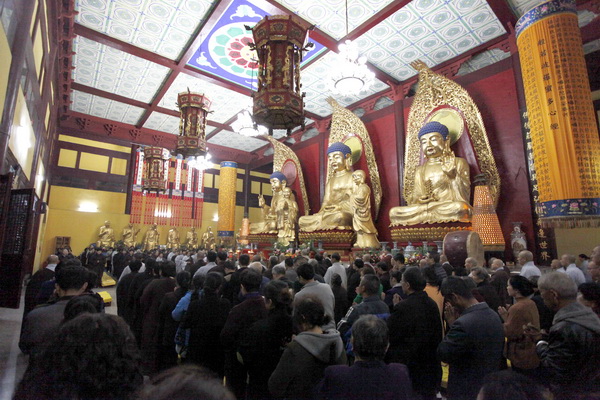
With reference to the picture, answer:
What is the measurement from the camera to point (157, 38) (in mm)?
6781

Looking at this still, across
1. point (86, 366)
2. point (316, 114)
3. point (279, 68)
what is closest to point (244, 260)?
point (86, 366)

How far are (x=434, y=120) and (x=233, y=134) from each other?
7273mm

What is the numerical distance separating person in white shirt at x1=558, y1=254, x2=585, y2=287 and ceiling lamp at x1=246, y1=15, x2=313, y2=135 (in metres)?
3.66

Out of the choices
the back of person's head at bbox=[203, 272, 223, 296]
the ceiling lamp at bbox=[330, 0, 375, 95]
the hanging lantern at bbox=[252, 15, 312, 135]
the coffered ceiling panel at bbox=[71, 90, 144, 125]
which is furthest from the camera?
the coffered ceiling panel at bbox=[71, 90, 144, 125]

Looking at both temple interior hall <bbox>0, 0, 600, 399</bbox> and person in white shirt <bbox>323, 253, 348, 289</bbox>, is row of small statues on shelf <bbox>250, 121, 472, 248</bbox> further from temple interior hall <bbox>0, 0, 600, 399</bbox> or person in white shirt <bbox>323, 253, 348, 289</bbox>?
person in white shirt <bbox>323, 253, 348, 289</bbox>

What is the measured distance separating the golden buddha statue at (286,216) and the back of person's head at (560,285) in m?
8.32

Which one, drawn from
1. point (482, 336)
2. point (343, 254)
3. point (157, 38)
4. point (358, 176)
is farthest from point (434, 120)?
point (482, 336)

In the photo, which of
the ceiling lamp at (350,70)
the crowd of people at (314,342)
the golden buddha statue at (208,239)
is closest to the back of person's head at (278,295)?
the crowd of people at (314,342)

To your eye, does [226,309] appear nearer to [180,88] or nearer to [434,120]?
[434,120]

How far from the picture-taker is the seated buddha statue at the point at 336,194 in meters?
8.25

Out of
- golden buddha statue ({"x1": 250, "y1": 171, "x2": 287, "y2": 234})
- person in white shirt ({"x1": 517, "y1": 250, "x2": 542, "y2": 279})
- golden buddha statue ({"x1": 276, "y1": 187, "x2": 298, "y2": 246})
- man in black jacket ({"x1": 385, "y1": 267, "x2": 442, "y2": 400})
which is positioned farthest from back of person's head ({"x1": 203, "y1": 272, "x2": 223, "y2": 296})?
golden buddha statue ({"x1": 250, "y1": 171, "x2": 287, "y2": 234})

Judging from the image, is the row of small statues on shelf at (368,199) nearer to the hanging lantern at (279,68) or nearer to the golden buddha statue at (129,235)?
the hanging lantern at (279,68)

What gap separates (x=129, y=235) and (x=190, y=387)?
12.2 metres

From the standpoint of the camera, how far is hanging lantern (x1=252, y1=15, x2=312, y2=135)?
187 inches
